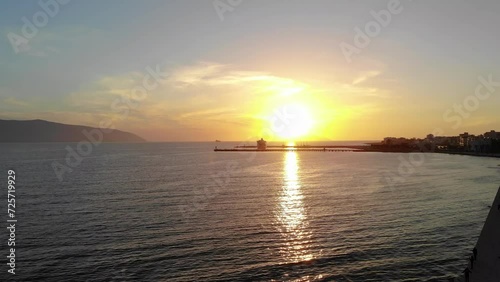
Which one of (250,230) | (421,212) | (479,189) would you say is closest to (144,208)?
(250,230)

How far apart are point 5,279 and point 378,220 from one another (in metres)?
43.7

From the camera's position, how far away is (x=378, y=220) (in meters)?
50.8

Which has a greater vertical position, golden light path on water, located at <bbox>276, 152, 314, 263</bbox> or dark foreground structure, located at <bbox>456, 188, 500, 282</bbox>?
dark foreground structure, located at <bbox>456, 188, 500, 282</bbox>

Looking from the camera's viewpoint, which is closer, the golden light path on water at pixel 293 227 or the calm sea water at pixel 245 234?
the calm sea water at pixel 245 234

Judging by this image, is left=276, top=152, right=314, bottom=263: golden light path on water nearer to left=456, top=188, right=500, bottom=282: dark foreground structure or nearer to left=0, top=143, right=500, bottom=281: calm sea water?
left=0, top=143, right=500, bottom=281: calm sea water

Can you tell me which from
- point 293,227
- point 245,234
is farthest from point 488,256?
point 245,234

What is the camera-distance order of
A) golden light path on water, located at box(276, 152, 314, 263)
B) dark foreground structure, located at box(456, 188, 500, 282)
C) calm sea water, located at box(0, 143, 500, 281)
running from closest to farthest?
1. dark foreground structure, located at box(456, 188, 500, 282)
2. calm sea water, located at box(0, 143, 500, 281)
3. golden light path on water, located at box(276, 152, 314, 263)

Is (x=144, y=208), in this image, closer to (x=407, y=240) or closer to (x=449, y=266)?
(x=407, y=240)

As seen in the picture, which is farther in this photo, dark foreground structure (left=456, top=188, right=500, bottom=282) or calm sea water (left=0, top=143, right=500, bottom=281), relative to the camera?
calm sea water (left=0, top=143, right=500, bottom=281)

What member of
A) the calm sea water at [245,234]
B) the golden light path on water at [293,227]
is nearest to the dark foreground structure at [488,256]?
the calm sea water at [245,234]

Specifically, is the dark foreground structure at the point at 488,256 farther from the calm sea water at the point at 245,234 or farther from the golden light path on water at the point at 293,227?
the golden light path on water at the point at 293,227

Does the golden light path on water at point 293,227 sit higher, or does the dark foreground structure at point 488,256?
the dark foreground structure at point 488,256

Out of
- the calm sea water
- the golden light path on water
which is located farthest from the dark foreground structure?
the golden light path on water

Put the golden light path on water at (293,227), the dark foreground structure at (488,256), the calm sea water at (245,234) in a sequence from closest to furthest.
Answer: the dark foreground structure at (488,256) < the calm sea water at (245,234) < the golden light path on water at (293,227)
